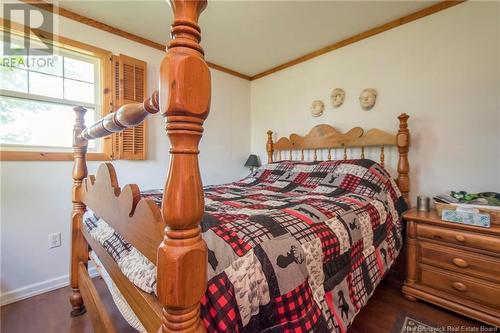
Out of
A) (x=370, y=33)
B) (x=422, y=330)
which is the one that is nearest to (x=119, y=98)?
(x=370, y=33)

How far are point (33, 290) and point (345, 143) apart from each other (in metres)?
3.01

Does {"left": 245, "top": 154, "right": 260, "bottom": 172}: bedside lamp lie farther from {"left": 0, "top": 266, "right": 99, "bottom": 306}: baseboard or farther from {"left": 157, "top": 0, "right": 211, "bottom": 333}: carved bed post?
{"left": 157, "top": 0, "right": 211, "bottom": 333}: carved bed post

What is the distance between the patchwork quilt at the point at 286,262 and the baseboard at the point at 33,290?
3.57ft

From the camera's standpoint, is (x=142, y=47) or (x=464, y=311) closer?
(x=464, y=311)

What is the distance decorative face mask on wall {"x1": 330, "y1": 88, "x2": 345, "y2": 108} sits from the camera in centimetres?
246

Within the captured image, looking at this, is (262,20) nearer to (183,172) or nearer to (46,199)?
(183,172)

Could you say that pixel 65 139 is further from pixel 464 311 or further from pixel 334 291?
pixel 464 311

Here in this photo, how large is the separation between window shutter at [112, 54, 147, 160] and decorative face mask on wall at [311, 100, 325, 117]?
1.87 m

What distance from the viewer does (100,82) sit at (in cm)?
221

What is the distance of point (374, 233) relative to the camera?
1.46m

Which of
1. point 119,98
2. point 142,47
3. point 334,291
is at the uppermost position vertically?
point 142,47

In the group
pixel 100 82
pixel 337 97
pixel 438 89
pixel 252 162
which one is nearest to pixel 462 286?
pixel 438 89

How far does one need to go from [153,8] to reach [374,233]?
2.46 m

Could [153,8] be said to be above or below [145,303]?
above
